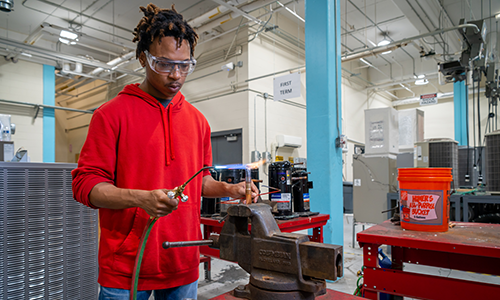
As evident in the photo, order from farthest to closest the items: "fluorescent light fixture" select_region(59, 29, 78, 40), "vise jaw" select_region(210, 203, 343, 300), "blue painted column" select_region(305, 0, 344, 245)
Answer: "fluorescent light fixture" select_region(59, 29, 78, 40) < "blue painted column" select_region(305, 0, 344, 245) < "vise jaw" select_region(210, 203, 343, 300)

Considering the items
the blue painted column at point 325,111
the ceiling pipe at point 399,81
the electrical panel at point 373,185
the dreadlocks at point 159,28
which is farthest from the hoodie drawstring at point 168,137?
the ceiling pipe at point 399,81

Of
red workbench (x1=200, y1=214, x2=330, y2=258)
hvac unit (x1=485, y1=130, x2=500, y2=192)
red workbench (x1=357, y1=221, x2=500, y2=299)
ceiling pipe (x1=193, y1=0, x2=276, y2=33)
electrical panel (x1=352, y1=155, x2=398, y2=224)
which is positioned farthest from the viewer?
ceiling pipe (x1=193, y1=0, x2=276, y2=33)

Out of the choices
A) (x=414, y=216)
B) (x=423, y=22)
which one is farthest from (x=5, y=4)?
(x=423, y=22)

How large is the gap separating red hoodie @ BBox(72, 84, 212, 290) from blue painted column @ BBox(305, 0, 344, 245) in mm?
2478

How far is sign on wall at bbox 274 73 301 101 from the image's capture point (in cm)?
454

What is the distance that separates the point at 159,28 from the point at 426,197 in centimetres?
160

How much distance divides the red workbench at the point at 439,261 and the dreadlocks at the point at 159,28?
140 cm

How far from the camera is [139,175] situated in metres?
1.07

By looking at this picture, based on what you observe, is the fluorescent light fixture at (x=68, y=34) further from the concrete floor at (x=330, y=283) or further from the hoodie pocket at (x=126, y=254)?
the hoodie pocket at (x=126, y=254)

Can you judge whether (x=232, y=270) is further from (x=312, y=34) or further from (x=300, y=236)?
(x=300, y=236)

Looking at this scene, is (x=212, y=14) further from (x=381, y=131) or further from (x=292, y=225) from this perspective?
(x=292, y=225)

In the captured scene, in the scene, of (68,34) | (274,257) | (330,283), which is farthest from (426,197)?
(68,34)

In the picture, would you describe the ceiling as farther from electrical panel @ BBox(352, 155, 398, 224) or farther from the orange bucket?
the orange bucket

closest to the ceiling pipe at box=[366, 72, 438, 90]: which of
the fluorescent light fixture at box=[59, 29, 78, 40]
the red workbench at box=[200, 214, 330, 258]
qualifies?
the red workbench at box=[200, 214, 330, 258]
